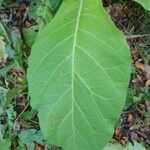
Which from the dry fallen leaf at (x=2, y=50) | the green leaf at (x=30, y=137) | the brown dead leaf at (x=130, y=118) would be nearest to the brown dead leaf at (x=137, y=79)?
the brown dead leaf at (x=130, y=118)

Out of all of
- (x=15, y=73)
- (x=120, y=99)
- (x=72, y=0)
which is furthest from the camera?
(x=15, y=73)

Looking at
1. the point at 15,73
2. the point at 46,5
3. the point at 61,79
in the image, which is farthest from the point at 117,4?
the point at 61,79

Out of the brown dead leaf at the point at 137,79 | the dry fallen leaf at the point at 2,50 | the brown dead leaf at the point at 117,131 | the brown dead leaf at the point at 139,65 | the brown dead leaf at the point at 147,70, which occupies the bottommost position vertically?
the brown dead leaf at the point at 117,131

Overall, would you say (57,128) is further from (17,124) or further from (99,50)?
(17,124)

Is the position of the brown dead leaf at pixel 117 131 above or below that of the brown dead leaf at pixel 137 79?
below

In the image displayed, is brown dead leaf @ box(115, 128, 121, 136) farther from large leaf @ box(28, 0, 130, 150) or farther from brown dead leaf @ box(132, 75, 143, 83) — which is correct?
large leaf @ box(28, 0, 130, 150)

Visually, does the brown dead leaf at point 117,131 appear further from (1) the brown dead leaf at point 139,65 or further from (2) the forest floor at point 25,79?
(1) the brown dead leaf at point 139,65
